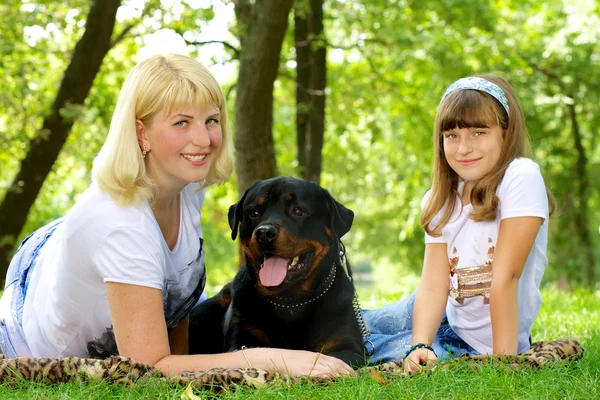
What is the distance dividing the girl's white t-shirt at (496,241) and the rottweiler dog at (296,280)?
23.9 inches

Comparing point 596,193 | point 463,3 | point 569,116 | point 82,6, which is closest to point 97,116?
point 82,6

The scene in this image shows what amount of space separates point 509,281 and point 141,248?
1.77m

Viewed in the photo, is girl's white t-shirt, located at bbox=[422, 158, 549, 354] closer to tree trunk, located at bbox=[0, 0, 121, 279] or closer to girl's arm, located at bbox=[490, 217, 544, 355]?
girl's arm, located at bbox=[490, 217, 544, 355]

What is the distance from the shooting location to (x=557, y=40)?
48.3ft

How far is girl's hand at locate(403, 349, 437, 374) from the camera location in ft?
10.6

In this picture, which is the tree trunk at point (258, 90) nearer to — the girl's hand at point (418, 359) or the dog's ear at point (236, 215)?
the dog's ear at point (236, 215)

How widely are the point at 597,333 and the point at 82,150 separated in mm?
9589

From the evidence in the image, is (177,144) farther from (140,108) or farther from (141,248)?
(141,248)

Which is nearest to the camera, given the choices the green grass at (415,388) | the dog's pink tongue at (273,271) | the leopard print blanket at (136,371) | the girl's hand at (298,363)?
the green grass at (415,388)

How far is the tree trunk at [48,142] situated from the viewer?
30.2ft

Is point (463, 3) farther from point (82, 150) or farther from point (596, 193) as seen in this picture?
point (596, 193)

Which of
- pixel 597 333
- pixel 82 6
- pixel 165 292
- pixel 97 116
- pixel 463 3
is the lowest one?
pixel 597 333

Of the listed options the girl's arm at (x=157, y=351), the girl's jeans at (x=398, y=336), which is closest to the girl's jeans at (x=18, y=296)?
the girl's arm at (x=157, y=351)

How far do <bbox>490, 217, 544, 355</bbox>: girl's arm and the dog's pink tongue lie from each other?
1033 mm
